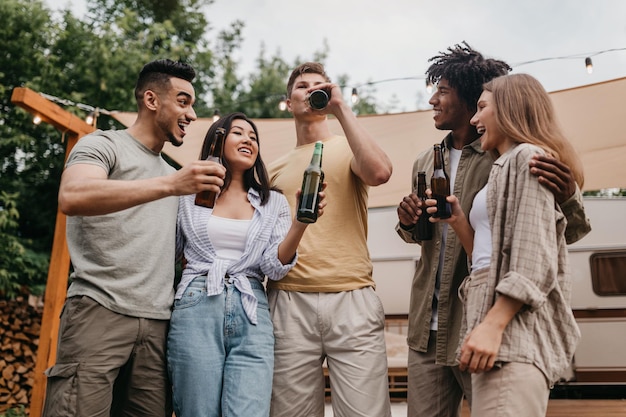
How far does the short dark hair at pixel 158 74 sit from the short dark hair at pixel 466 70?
1198 mm

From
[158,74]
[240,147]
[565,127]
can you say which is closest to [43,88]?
[158,74]

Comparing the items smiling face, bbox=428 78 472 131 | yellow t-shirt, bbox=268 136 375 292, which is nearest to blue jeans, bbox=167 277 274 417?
yellow t-shirt, bbox=268 136 375 292

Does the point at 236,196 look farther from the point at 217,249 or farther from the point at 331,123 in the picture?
the point at 331,123

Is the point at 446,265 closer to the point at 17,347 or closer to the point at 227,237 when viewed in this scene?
the point at 227,237

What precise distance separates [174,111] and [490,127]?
1312mm

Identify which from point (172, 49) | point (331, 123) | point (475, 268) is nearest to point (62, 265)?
point (331, 123)

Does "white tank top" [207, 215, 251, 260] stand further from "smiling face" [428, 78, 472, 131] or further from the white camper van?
the white camper van

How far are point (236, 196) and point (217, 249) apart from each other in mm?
296

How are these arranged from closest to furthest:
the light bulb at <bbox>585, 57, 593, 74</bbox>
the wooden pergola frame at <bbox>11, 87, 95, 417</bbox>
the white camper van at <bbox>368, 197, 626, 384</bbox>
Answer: the wooden pergola frame at <bbox>11, 87, 95, 417</bbox>, the light bulb at <bbox>585, 57, 593, 74</bbox>, the white camper van at <bbox>368, 197, 626, 384</bbox>

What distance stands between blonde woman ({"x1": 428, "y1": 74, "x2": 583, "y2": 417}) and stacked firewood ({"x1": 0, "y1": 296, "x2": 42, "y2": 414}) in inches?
299

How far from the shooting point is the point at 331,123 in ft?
16.9

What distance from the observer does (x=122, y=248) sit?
2.05 metres

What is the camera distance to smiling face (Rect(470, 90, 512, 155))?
188cm

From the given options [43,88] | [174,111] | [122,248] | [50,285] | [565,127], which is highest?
[43,88]
